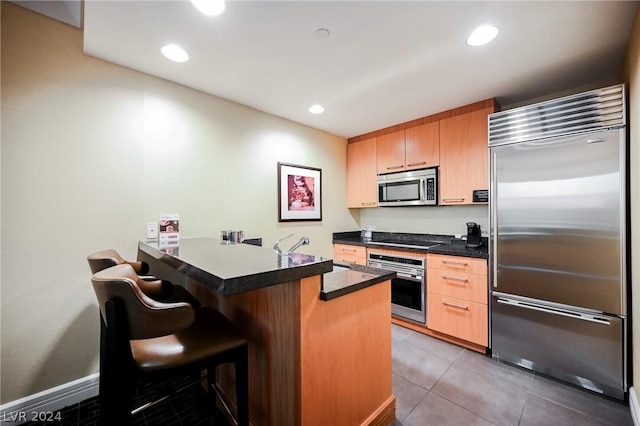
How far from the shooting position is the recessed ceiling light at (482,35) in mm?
1571

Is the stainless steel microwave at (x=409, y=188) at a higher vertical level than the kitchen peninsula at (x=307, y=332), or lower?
higher

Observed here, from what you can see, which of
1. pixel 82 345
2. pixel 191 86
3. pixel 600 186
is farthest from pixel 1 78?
pixel 600 186

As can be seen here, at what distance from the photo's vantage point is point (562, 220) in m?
1.93

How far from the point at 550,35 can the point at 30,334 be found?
3.72 metres

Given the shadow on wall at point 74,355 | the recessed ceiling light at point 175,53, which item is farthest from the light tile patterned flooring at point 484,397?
the recessed ceiling light at point 175,53

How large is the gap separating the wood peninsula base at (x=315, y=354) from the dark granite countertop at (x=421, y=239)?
1.29m

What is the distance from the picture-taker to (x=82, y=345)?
1.81 m

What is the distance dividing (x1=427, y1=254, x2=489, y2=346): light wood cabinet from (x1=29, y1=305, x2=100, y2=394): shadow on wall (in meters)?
2.83

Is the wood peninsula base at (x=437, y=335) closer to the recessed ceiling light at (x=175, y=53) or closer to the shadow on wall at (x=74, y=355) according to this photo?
the shadow on wall at (x=74, y=355)

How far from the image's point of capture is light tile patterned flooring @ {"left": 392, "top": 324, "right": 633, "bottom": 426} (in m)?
1.61

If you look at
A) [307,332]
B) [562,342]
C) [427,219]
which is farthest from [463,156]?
[307,332]

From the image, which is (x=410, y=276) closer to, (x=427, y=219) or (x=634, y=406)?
(x=427, y=219)

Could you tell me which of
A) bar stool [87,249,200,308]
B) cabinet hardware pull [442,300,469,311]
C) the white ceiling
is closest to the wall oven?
cabinet hardware pull [442,300,469,311]

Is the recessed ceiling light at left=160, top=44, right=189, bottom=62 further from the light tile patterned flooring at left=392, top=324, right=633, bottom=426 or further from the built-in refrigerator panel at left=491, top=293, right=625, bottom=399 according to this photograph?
the built-in refrigerator panel at left=491, top=293, right=625, bottom=399
